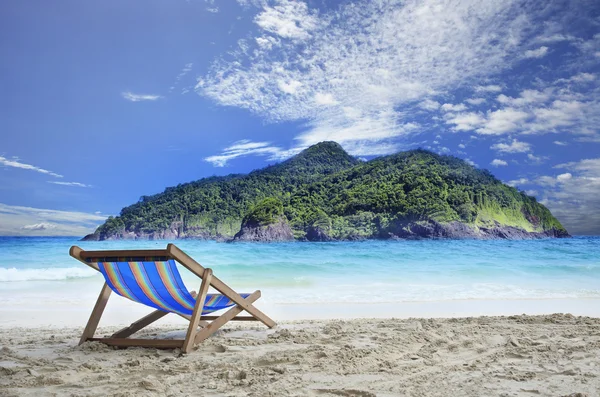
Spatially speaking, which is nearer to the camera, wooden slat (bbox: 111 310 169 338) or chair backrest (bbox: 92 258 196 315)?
chair backrest (bbox: 92 258 196 315)

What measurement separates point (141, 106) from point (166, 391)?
56.5m

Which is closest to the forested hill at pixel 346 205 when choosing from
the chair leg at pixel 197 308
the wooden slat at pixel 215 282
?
the wooden slat at pixel 215 282

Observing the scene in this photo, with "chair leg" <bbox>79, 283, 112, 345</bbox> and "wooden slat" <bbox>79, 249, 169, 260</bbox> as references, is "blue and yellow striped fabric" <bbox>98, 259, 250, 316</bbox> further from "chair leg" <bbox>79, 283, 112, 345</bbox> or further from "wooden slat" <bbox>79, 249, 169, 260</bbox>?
"chair leg" <bbox>79, 283, 112, 345</bbox>

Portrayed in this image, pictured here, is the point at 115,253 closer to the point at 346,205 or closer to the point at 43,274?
the point at 43,274

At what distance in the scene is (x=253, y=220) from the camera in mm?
47250

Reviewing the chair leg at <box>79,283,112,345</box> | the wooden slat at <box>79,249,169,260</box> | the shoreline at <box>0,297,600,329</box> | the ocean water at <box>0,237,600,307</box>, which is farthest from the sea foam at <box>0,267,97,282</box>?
the wooden slat at <box>79,249,169,260</box>

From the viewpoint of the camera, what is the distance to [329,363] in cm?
313

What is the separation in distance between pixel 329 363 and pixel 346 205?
45.3m

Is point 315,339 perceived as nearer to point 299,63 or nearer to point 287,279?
point 287,279

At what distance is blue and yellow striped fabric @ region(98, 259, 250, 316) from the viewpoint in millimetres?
3445

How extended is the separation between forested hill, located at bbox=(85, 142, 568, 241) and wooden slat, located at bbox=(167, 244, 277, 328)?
40.4m

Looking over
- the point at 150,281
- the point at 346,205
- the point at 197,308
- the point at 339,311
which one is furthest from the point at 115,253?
the point at 346,205

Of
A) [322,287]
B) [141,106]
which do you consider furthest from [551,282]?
[141,106]

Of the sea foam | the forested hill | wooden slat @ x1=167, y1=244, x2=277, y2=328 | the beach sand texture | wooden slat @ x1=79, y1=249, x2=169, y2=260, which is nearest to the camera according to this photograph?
the beach sand texture
